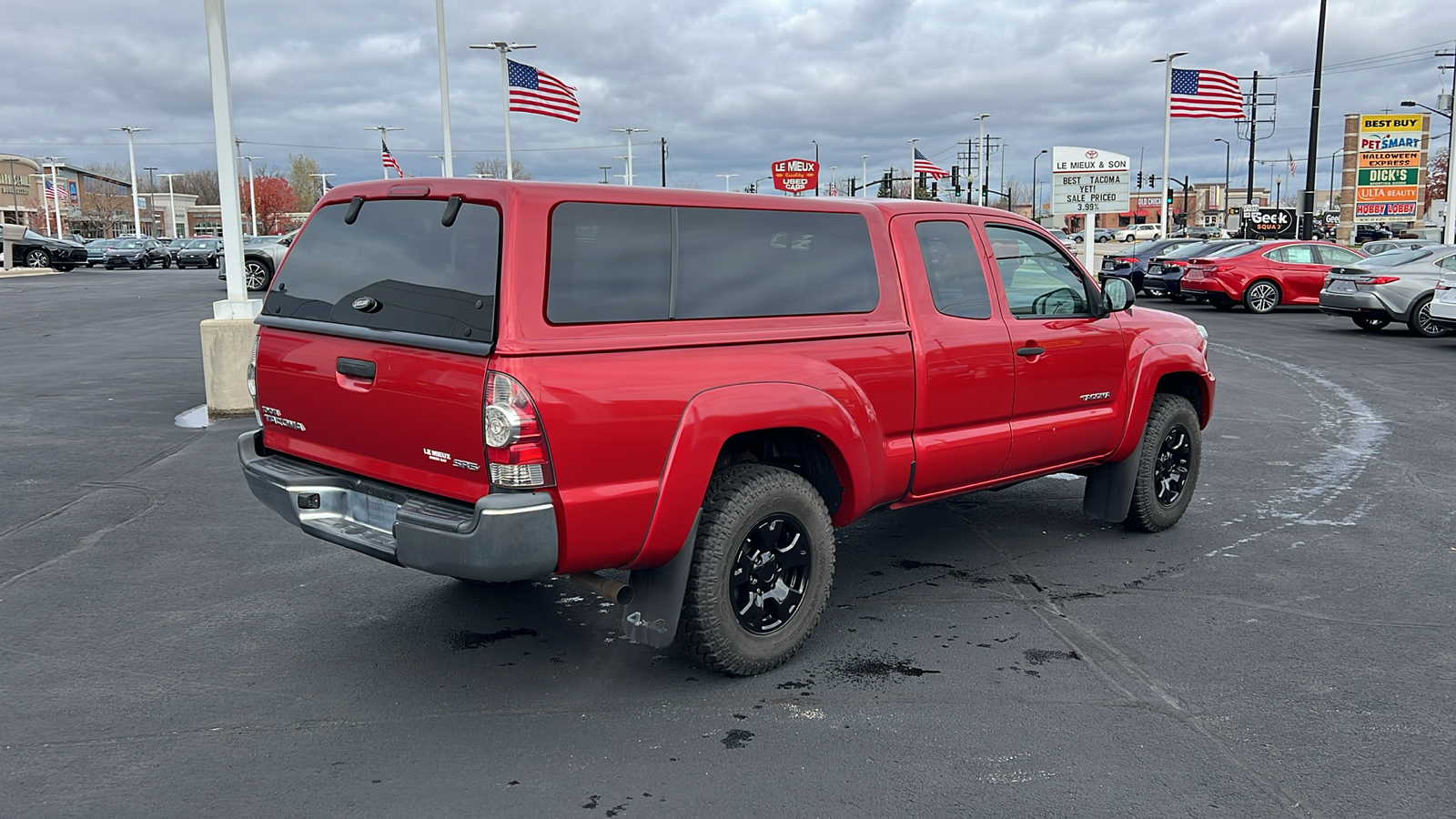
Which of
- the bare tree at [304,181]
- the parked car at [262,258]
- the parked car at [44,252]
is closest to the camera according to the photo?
the parked car at [262,258]

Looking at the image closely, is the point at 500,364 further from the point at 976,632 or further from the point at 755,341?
the point at 976,632

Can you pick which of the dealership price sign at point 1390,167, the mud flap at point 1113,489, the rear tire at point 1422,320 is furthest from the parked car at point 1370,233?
the mud flap at point 1113,489

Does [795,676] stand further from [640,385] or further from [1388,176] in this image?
[1388,176]

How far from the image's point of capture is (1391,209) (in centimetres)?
3925

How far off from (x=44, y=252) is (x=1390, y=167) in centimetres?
5297

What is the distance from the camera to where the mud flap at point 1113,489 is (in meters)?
6.34

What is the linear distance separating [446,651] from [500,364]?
165 cm

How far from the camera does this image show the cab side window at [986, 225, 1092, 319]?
563cm

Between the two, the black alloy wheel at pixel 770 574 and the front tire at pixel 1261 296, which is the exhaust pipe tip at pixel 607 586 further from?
the front tire at pixel 1261 296

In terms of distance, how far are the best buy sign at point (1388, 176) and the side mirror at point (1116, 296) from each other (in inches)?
1588

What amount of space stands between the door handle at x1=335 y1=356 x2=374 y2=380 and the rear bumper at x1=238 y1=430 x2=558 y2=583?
410 mm

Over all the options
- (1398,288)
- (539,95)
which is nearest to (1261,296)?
(1398,288)

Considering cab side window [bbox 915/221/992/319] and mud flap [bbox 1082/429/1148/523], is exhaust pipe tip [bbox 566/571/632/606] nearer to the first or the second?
cab side window [bbox 915/221/992/319]

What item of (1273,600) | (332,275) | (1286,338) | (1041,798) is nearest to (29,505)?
(332,275)
